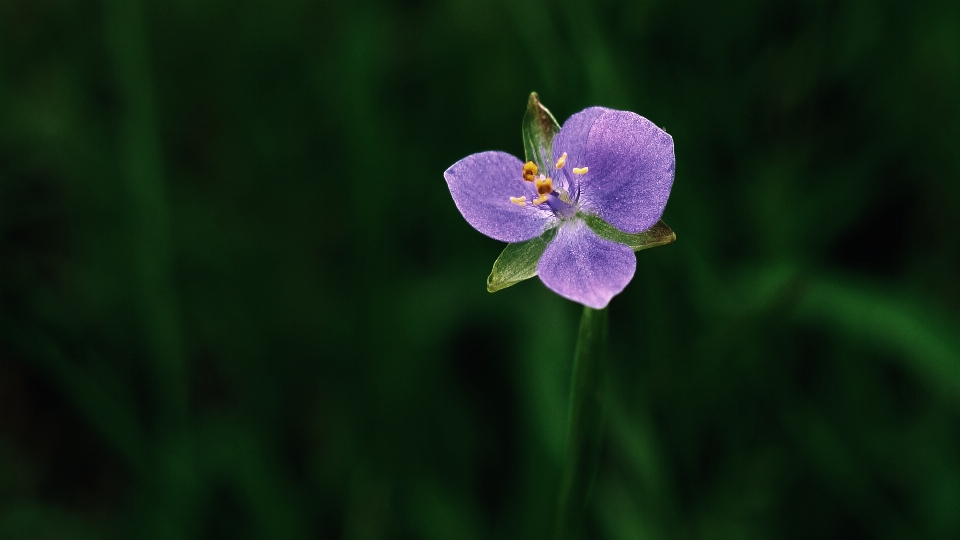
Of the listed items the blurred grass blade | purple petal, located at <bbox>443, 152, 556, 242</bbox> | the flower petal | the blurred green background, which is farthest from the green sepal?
the blurred grass blade

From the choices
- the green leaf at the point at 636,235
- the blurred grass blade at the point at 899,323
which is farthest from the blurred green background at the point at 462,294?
the green leaf at the point at 636,235

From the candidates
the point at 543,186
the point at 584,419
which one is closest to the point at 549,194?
the point at 543,186

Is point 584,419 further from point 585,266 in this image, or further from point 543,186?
point 543,186

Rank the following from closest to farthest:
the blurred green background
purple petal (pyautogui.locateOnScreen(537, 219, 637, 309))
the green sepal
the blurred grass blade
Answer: purple petal (pyautogui.locateOnScreen(537, 219, 637, 309)) < the green sepal < the blurred grass blade < the blurred green background

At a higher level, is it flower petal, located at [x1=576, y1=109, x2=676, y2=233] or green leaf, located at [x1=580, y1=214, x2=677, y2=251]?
flower petal, located at [x1=576, y1=109, x2=676, y2=233]

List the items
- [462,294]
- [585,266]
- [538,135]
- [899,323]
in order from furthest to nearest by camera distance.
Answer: [462,294] < [899,323] < [538,135] < [585,266]

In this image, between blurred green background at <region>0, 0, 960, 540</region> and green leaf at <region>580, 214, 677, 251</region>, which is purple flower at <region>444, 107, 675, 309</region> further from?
blurred green background at <region>0, 0, 960, 540</region>

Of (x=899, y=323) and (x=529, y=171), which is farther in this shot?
(x=899, y=323)
